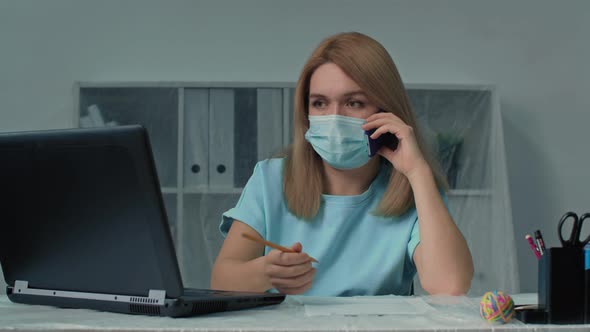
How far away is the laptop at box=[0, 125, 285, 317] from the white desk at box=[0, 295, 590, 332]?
0.07 feet

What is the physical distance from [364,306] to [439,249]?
0.38m

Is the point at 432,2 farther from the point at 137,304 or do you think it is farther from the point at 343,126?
the point at 137,304

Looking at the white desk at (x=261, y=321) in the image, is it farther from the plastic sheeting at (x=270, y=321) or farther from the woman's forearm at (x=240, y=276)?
the woman's forearm at (x=240, y=276)

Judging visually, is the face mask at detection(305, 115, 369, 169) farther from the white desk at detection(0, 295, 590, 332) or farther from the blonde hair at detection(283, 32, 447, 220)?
the white desk at detection(0, 295, 590, 332)

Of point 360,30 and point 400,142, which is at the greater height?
point 360,30

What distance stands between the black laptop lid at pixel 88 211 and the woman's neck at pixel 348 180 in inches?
28.8

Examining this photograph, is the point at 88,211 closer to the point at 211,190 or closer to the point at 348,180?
the point at 348,180

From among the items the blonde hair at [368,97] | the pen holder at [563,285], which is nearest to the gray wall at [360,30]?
the blonde hair at [368,97]

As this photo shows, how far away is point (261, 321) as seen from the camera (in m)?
0.78

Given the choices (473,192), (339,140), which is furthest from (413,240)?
(473,192)

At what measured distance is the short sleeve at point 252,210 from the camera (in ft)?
4.72

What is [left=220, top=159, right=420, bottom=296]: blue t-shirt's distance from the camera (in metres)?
1.37

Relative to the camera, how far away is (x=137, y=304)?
830 mm

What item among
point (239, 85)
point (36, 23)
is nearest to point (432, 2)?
point (239, 85)
